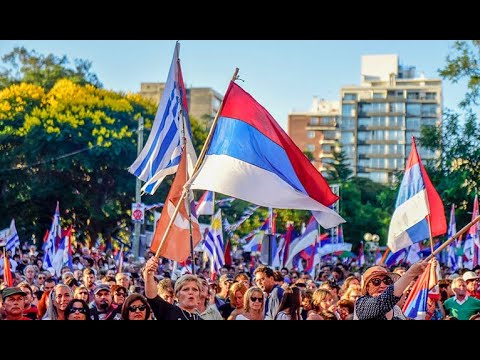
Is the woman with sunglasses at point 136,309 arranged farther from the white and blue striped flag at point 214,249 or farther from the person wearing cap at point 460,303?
the white and blue striped flag at point 214,249

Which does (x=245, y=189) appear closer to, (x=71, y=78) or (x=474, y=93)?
(x=474, y=93)

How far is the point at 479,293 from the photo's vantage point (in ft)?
46.3

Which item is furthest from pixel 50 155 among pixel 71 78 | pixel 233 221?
pixel 233 221

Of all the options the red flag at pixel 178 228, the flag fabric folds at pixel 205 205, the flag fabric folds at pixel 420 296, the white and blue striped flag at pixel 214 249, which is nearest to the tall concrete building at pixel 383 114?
the flag fabric folds at pixel 205 205

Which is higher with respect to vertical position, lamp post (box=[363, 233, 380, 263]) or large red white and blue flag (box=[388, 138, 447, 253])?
large red white and blue flag (box=[388, 138, 447, 253])

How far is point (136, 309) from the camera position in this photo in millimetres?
8500

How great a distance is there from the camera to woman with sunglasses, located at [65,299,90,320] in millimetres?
9414

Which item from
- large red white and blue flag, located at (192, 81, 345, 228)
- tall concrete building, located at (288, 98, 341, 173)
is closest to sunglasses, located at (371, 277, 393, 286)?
large red white and blue flag, located at (192, 81, 345, 228)

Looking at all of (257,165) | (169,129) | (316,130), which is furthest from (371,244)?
(316,130)

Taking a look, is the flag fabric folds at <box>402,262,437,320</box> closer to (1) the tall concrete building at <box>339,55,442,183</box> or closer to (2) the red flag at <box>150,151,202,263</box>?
(2) the red flag at <box>150,151,202,263</box>

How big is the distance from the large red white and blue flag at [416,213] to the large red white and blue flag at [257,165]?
3203 millimetres

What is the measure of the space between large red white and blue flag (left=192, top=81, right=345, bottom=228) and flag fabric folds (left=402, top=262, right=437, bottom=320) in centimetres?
110

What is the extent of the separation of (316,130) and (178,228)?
474 ft

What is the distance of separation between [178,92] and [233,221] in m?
44.6
